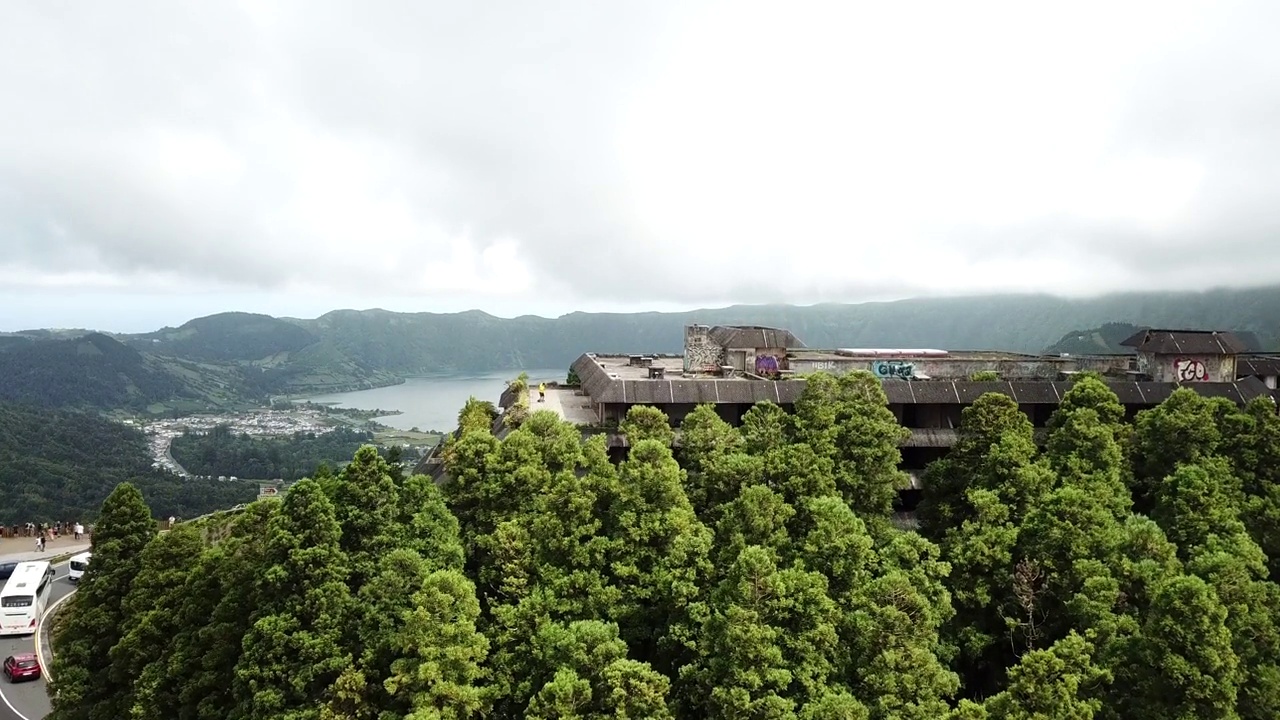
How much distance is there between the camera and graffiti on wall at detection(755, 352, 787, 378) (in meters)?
41.9

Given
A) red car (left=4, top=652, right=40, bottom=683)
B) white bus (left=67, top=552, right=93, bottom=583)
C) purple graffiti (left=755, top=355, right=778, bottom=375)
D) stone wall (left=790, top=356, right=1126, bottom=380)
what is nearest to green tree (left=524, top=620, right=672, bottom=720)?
purple graffiti (left=755, top=355, right=778, bottom=375)

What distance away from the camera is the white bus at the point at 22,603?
34.8 metres

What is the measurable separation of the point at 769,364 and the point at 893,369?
7044 millimetres

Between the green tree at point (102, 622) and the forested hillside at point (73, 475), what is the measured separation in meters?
74.4

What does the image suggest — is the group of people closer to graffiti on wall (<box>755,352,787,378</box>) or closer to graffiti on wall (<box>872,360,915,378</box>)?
graffiti on wall (<box>755,352,787,378</box>)

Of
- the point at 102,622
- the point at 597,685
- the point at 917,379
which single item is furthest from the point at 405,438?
the point at 597,685

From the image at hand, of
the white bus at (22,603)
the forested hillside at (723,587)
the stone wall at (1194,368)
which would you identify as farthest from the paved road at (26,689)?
the stone wall at (1194,368)

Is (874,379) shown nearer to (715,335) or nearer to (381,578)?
(715,335)

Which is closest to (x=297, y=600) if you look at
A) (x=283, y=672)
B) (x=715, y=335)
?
(x=283, y=672)

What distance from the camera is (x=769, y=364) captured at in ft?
139

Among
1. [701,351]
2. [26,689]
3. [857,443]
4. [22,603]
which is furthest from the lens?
[701,351]

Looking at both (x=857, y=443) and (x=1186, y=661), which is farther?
(x=857, y=443)

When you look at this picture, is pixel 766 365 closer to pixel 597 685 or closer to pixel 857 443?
pixel 857 443

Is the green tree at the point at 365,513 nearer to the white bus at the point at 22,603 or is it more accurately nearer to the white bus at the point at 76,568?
the white bus at the point at 22,603
